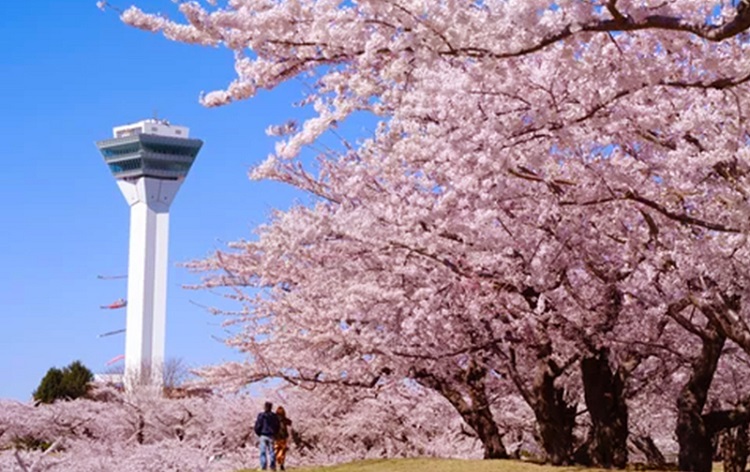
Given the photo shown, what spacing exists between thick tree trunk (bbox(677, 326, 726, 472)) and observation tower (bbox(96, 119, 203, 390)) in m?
105

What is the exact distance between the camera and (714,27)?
7008mm

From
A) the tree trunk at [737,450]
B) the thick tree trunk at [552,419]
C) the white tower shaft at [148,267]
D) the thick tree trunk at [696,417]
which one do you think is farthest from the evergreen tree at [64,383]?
the thick tree trunk at [696,417]

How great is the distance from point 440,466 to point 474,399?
1954 millimetres

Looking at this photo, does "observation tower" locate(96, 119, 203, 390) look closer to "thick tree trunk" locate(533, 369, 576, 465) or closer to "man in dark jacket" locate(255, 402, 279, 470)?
"man in dark jacket" locate(255, 402, 279, 470)

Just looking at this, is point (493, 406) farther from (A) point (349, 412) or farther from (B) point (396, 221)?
(B) point (396, 221)

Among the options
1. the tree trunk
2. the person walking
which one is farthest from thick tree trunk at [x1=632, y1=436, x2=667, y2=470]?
the person walking

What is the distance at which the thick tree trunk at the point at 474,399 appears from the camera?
59.6 ft

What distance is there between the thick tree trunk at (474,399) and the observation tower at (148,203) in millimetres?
100893

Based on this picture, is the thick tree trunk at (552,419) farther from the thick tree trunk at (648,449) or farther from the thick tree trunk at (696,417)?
the thick tree trunk at (648,449)

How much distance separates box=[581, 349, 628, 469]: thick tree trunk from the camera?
15.6m

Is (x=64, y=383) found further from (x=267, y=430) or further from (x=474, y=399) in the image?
(x=474, y=399)

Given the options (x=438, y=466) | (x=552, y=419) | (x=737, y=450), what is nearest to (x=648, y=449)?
(x=737, y=450)

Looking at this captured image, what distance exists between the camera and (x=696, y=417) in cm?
1445

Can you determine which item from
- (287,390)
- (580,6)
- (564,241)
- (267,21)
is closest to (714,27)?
(580,6)
